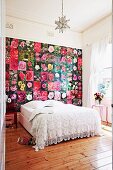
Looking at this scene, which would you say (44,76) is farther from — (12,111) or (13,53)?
(12,111)

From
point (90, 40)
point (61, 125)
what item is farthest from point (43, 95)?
point (90, 40)

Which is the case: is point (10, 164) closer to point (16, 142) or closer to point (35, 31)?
point (16, 142)

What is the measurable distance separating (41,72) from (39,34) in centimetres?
117

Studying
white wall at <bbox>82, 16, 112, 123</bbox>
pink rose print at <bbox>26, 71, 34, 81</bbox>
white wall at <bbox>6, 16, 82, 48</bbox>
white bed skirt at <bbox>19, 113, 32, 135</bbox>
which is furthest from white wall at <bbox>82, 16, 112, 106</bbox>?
white bed skirt at <bbox>19, 113, 32, 135</bbox>

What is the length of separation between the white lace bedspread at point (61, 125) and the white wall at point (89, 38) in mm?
1920

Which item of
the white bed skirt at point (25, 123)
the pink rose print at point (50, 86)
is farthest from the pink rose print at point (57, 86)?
the white bed skirt at point (25, 123)

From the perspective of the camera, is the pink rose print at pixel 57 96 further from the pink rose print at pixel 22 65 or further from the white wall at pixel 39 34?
the white wall at pixel 39 34

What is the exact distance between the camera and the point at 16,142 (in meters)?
2.88

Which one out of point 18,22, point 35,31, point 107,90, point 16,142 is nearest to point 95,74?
point 107,90

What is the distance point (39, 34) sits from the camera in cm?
460

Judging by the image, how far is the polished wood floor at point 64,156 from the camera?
2066 mm

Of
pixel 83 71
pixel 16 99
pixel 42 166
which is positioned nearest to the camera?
pixel 42 166

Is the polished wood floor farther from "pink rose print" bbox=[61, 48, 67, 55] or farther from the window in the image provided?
"pink rose print" bbox=[61, 48, 67, 55]

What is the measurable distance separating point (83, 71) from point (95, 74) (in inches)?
25.2
